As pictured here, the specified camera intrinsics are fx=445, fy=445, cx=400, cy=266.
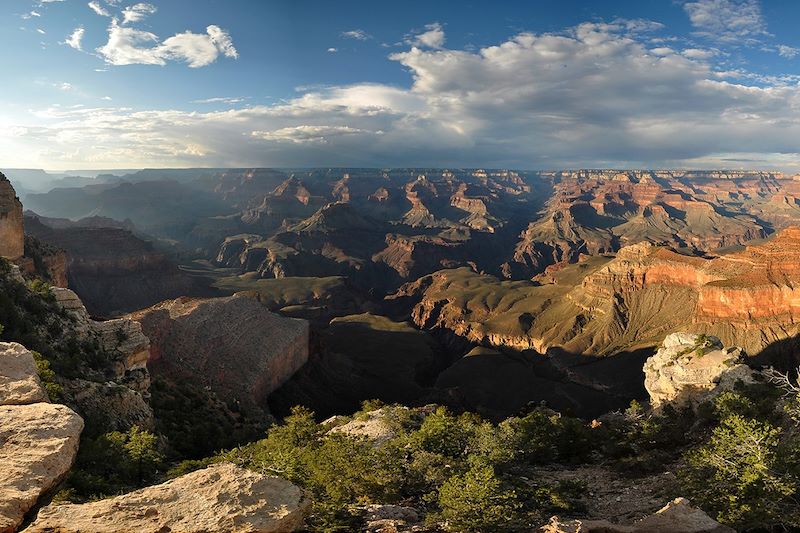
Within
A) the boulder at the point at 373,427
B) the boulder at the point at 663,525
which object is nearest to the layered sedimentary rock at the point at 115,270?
the boulder at the point at 373,427

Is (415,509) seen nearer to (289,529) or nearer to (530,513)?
(530,513)

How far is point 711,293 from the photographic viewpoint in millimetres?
96312

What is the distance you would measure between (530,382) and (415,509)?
→ 75837mm

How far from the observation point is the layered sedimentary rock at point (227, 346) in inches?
2279

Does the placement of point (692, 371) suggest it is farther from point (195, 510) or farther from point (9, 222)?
point (9, 222)

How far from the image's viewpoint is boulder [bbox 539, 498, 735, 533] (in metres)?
14.0

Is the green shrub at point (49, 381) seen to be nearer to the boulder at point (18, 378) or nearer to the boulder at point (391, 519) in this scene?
the boulder at point (18, 378)

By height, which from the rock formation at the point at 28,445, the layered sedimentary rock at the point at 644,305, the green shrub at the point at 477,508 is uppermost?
the rock formation at the point at 28,445

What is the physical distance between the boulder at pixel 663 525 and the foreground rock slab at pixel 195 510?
8276 millimetres

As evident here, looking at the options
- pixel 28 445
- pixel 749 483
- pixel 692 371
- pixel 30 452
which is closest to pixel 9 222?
pixel 28 445

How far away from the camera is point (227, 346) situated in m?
65.5

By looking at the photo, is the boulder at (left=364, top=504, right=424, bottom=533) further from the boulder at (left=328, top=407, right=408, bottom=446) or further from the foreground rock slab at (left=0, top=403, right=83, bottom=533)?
the boulder at (left=328, top=407, right=408, bottom=446)

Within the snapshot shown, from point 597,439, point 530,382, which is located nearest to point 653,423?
point 597,439

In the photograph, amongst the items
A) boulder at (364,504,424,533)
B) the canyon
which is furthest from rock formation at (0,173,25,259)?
boulder at (364,504,424,533)
